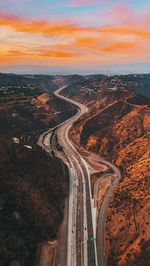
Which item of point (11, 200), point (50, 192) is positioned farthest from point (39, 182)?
point (11, 200)

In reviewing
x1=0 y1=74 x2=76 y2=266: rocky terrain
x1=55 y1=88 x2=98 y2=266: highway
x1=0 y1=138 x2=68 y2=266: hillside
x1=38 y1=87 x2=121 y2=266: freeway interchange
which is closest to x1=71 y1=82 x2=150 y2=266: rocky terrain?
x1=38 y1=87 x2=121 y2=266: freeway interchange

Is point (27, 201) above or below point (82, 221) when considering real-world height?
above

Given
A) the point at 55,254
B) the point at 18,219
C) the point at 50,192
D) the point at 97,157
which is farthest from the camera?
the point at 97,157

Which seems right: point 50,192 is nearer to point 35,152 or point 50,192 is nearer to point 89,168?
point 35,152

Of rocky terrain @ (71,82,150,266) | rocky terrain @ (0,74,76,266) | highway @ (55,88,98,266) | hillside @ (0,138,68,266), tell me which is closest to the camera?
rocky terrain @ (71,82,150,266)

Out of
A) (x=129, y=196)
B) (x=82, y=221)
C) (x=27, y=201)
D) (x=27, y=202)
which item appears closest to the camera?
(x=82, y=221)

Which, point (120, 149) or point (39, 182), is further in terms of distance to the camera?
point (120, 149)

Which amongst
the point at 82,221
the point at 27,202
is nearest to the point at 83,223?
the point at 82,221

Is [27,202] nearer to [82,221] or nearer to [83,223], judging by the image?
[82,221]

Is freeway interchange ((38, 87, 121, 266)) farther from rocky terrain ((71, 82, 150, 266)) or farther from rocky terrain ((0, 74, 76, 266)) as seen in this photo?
rocky terrain ((0, 74, 76, 266))

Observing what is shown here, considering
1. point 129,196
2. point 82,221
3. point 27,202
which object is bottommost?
→ point 82,221

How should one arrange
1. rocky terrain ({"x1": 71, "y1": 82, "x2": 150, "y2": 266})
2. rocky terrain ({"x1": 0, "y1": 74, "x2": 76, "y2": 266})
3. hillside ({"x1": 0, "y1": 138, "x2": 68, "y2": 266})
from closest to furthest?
rocky terrain ({"x1": 71, "y1": 82, "x2": 150, "y2": 266})
rocky terrain ({"x1": 0, "y1": 74, "x2": 76, "y2": 266})
hillside ({"x1": 0, "y1": 138, "x2": 68, "y2": 266})
